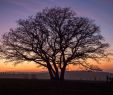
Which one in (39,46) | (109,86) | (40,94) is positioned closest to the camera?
(40,94)

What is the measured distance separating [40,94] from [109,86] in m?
15.6

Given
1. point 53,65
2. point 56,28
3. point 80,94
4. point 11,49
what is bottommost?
point 80,94

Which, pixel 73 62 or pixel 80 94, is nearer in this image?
pixel 80 94

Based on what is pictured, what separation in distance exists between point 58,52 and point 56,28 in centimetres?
467

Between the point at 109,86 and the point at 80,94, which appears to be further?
the point at 109,86

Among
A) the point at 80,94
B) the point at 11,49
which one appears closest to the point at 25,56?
the point at 11,49

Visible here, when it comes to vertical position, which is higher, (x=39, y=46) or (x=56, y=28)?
(x=56, y=28)

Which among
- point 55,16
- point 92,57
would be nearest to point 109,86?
point 92,57

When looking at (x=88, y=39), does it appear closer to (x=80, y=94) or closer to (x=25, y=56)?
(x=25, y=56)

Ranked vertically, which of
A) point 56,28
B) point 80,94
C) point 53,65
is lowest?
point 80,94

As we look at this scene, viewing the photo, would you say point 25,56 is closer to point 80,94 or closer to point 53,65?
point 53,65

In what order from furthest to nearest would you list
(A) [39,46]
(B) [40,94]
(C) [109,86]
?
(A) [39,46], (C) [109,86], (B) [40,94]

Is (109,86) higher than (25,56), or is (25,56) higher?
(25,56)

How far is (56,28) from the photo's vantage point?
48.6 meters
